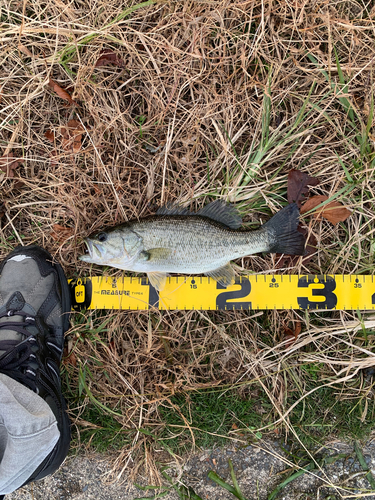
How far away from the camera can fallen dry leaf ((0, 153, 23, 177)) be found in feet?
12.2

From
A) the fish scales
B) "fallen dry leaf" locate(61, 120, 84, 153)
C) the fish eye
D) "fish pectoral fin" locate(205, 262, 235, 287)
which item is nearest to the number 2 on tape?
"fish pectoral fin" locate(205, 262, 235, 287)

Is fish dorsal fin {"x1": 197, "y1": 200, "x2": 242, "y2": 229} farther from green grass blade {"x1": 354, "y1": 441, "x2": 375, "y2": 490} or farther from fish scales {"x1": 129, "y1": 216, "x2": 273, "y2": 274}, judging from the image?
green grass blade {"x1": 354, "y1": 441, "x2": 375, "y2": 490}

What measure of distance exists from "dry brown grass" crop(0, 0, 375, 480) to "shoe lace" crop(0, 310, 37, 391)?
410 millimetres

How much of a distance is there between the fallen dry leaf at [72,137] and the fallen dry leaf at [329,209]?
2.61m

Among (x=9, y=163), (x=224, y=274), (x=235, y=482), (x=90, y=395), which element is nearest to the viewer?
(x=235, y=482)

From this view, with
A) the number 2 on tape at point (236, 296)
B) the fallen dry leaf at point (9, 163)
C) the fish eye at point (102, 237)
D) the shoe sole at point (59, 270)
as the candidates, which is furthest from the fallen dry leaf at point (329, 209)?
the fallen dry leaf at point (9, 163)

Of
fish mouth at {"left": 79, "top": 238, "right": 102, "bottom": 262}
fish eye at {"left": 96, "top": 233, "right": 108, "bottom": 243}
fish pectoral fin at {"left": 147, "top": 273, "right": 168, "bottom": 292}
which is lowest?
fish pectoral fin at {"left": 147, "top": 273, "right": 168, "bottom": 292}

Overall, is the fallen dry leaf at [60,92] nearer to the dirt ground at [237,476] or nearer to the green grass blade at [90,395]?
the green grass blade at [90,395]

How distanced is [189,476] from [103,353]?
5.31 ft

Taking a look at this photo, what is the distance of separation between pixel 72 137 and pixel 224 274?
2268 mm

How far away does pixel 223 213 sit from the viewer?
3.62 meters

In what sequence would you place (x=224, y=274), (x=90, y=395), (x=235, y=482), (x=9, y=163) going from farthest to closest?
1. (x=9, y=163)
2. (x=224, y=274)
3. (x=90, y=395)
4. (x=235, y=482)

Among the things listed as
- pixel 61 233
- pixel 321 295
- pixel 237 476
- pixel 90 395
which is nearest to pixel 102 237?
pixel 61 233

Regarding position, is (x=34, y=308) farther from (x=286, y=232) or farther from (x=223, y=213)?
(x=286, y=232)
